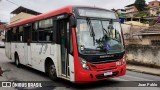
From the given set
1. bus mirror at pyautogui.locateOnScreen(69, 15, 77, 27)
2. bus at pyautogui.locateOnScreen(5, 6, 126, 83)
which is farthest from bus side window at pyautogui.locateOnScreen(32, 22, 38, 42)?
bus mirror at pyautogui.locateOnScreen(69, 15, 77, 27)

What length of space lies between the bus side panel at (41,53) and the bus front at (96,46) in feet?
6.30

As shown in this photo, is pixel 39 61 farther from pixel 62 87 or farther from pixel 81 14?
pixel 81 14

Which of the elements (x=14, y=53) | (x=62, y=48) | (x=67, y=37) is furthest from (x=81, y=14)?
(x=14, y=53)

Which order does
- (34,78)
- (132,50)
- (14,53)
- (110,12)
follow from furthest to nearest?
1. (132,50)
2. (14,53)
3. (34,78)
4. (110,12)

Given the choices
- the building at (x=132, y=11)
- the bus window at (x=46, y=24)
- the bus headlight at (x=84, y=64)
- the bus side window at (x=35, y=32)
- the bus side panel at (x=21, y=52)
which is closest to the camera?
the bus headlight at (x=84, y=64)

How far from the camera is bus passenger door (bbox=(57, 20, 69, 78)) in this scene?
9.46 meters

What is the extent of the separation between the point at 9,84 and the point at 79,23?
3986mm

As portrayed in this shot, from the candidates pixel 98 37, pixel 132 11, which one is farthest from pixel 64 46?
pixel 132 11

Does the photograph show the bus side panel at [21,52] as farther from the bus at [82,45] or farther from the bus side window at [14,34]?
the bus at [82,45]

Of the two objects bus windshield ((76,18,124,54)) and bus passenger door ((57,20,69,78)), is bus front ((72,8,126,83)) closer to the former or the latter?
bus windshield ((76,18,124,54))

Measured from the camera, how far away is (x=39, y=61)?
12.0 m

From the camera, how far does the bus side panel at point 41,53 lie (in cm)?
1066

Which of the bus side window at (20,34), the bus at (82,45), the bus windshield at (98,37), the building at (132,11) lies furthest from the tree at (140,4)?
the bus windshield at (98,37)

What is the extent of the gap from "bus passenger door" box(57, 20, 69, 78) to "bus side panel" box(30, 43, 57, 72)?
611 mm
